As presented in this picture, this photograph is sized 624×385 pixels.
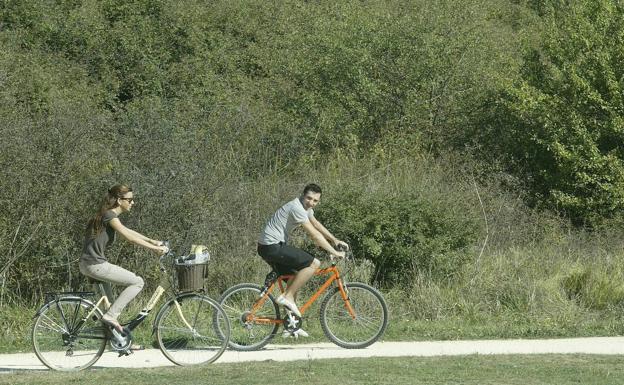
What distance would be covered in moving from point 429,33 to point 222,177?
1077 centimetres

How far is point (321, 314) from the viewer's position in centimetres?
1145

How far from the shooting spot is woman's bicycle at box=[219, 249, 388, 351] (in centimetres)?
1140

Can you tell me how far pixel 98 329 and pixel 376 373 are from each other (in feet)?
8.75

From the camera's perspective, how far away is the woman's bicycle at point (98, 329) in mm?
10156

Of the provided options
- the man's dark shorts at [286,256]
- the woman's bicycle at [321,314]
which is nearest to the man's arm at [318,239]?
the man's dark shorts at [286,256]

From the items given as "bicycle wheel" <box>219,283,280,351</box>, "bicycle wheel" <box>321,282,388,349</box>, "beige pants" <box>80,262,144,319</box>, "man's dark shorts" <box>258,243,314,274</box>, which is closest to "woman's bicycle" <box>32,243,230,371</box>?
"beige pants" <box>80,262,144,319</box>

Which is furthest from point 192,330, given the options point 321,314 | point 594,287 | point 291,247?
point 594,287

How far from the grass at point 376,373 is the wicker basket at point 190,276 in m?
0.78

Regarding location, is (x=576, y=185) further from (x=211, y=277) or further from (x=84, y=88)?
(x=84, y=88)

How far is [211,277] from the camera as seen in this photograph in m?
14.8

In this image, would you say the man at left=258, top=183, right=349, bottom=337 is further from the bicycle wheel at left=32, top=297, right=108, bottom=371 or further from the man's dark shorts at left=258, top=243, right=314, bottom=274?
the bicycle wheel at left=32, top=297, right=108, bottom=371

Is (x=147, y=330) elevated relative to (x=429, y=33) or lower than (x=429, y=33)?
lower

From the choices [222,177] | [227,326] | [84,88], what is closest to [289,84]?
[84,88]

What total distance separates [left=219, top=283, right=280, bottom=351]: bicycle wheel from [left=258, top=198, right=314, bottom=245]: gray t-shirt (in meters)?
0.58
